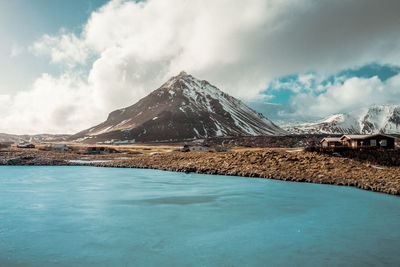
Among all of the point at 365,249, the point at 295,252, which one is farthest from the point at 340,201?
the point at 295,252

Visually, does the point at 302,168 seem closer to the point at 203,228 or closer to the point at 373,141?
the point at 203,228

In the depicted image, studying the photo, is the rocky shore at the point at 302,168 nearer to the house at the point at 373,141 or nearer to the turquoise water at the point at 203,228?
the turquoise water at the point at 203,228

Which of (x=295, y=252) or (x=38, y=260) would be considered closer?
(x=38, y=260)

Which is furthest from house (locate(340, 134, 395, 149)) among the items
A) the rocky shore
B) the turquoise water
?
the turquoise water

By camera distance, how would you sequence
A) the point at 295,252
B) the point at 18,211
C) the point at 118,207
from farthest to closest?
the point at 118,207
the point at 18,211
the point at 295,252

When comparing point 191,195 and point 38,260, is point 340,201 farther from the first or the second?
point 38,260

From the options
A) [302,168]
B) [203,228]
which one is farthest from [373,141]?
[203,228]

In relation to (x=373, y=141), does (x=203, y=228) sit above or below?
below

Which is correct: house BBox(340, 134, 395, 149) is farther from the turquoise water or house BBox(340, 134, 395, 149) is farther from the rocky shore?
the turquoise water

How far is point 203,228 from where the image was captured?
16.9 meters

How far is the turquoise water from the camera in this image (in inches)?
476

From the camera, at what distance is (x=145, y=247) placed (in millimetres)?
13477

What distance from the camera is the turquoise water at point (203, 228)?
12078 millimetres

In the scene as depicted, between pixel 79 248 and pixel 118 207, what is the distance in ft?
33.1
